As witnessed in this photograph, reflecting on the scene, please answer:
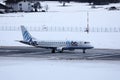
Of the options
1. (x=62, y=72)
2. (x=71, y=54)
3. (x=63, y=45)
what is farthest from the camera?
(x=63, y=45)

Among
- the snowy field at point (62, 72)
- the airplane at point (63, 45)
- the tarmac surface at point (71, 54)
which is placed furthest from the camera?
the airplane at point (63, 45)

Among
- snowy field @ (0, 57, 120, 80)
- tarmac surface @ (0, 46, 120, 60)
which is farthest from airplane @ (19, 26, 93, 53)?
snowy field @ (0, 57, 120, 80)

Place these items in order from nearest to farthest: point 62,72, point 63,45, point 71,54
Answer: point 62,72
point 71,54
point 63,45

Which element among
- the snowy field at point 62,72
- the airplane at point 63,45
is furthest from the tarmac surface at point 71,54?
the snowy field at point 62,72

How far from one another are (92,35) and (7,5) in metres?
82.3

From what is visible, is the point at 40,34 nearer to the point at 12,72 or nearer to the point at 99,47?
the point at 99,47

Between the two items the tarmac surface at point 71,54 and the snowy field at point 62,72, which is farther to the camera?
the tarmac surface at point 71,54

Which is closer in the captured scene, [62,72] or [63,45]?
[62,72]

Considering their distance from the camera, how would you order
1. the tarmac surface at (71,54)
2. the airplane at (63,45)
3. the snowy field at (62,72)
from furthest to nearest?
the airplane at (63,45), the tarmac surface at (71,54), the snowy field at (62,72)

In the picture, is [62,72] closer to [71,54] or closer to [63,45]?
[71,54]

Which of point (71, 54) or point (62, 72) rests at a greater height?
point (62, 72)

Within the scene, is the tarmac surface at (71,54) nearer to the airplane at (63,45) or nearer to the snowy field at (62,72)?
the airplane at (63,45)

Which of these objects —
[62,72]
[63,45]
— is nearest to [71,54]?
[63,45]

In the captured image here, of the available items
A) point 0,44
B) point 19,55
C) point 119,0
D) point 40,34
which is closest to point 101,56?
point 19,55
